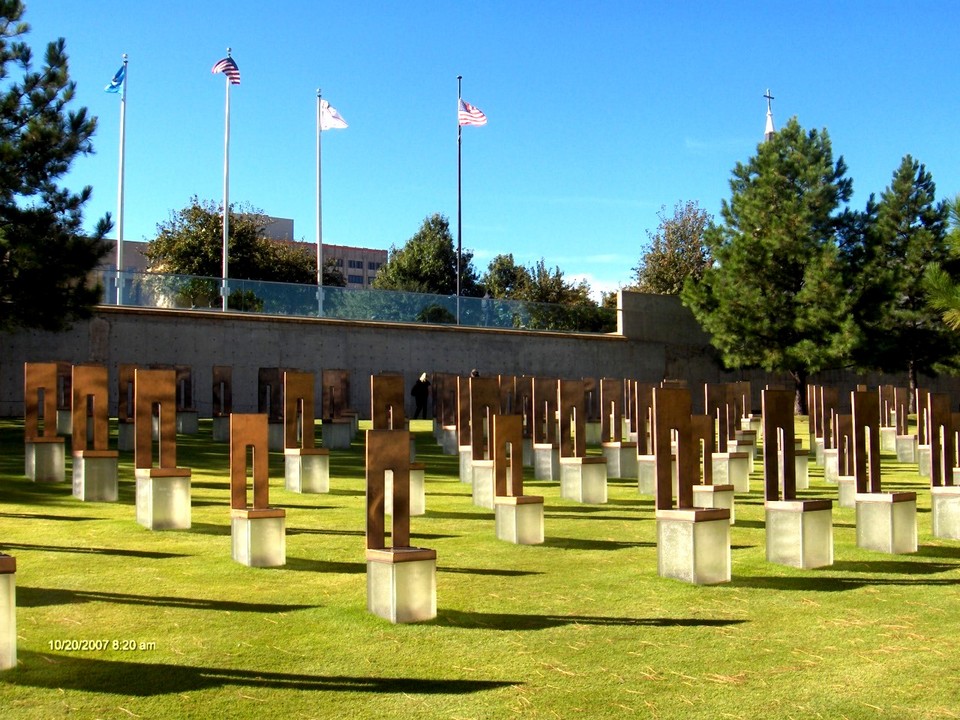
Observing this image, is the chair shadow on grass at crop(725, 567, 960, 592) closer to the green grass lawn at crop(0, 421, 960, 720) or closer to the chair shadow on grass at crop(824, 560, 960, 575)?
the green grass lawn at crop(0, 421, 960, 720)

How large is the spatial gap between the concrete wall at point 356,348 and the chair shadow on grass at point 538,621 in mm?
24801

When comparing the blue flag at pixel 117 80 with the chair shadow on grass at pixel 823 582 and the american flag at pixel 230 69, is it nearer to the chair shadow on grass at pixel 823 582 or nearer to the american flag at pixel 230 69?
the american flag at pixel 230 69

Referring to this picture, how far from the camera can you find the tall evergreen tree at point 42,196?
19.4 meters

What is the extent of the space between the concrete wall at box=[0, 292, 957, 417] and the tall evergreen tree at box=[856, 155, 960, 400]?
513 cm

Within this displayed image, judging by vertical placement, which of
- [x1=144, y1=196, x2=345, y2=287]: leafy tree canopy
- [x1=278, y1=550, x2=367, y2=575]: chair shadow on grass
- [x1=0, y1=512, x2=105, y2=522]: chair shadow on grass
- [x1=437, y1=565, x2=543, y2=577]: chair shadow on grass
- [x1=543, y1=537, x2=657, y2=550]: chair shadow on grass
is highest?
[x1=144, y1=196, x2=345, y2=287]: leafy tree canopy

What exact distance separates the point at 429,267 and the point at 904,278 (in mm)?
34416

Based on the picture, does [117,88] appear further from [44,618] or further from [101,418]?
[44,618]

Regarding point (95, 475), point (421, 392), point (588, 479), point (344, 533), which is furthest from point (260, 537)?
point (421, 392)

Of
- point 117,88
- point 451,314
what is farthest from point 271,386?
point 117,88

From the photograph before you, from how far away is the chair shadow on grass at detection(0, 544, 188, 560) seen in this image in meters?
8.05

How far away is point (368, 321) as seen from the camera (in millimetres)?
35406

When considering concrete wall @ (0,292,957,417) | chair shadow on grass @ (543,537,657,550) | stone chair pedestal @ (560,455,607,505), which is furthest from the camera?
concrete wall @ (0,292,957,417)

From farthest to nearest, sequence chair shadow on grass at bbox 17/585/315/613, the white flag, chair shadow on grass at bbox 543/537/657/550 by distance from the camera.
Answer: the white flag, chair shadow on grass at bbox 543/537/657/550, chair shadow on grass at bbox 17/585/315/613
